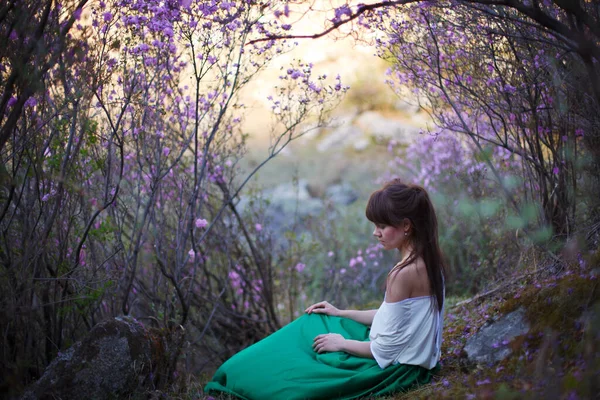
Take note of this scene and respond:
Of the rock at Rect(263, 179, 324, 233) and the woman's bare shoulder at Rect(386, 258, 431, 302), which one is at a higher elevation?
the rock at Rect(263, 179, 324, 233)

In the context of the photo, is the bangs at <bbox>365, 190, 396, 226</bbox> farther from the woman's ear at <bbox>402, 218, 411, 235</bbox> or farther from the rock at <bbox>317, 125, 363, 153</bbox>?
the rock at <bbox>317, 125, 363, 153</bbox>

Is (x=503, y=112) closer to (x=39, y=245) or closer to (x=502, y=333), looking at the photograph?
(x=502, y=333)

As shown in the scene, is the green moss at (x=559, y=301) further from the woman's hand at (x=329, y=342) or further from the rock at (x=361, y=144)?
the rock at (x=361, y=144)

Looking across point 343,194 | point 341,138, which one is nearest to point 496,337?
point 343,194

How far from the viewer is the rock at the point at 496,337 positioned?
2.60 metres

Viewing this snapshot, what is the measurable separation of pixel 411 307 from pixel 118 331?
4.46 ft

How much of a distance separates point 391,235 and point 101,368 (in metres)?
1.46

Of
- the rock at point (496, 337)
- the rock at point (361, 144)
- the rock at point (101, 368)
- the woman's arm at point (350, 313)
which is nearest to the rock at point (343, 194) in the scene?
the rock at point (361, 144)

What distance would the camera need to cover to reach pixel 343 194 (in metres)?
9.63

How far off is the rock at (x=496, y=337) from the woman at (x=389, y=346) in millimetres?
170

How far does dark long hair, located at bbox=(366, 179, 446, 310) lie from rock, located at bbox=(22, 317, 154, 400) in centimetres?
126

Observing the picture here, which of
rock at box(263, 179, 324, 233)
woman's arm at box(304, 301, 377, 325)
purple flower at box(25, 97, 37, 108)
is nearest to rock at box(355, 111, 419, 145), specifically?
rock at box(263, 179, 324, 233)

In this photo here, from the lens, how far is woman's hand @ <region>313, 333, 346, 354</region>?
284 cm

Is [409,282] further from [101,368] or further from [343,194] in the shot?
[343,194]
